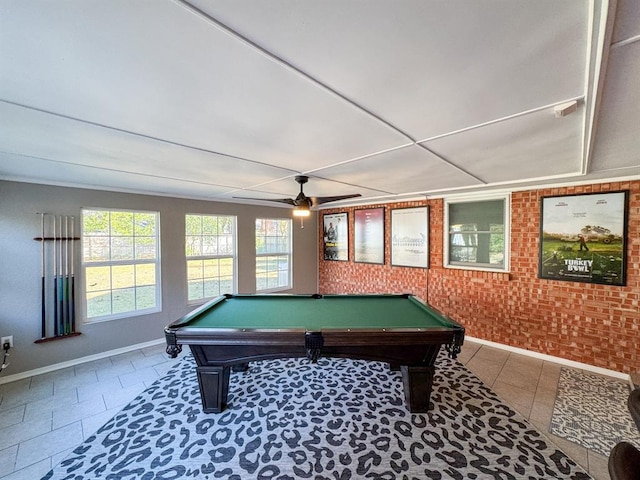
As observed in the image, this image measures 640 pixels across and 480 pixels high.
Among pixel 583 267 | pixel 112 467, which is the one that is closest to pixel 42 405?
pixel 112 467

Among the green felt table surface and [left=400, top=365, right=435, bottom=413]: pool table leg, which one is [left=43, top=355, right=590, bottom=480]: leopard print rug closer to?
[left=400, top=365, right=435, bottom=413]: pool table leg

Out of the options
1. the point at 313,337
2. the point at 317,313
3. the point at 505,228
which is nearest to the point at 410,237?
the point at 505,228

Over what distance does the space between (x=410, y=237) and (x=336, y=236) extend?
1717 millimetres

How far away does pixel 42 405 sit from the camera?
2.52 metres

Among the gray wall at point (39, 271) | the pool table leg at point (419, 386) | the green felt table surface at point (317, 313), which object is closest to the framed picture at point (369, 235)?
the green felt table surface at point (317, 313)

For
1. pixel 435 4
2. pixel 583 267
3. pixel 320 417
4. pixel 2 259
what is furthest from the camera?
pixel 583 267

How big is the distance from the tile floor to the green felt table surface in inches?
44.7

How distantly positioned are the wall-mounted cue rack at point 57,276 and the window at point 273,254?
272 centimetres

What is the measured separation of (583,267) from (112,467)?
501 centimetres

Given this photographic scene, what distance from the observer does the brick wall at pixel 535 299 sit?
2938 millimetres

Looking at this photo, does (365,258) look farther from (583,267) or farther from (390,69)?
(390,69)

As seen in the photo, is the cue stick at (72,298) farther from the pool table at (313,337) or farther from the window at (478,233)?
the window at (478,233)

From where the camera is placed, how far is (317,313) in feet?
8.98

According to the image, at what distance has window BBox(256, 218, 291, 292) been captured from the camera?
5.33 metres
